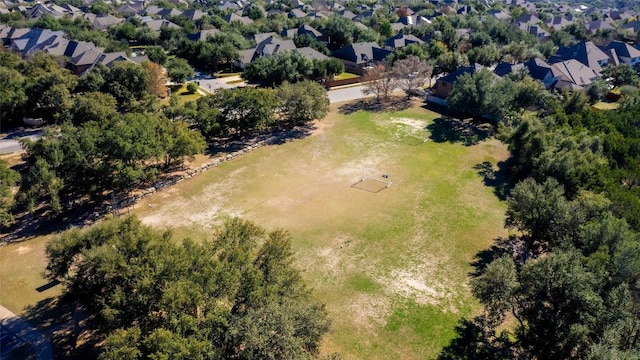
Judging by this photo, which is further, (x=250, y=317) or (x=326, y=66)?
(x=326, y=66)

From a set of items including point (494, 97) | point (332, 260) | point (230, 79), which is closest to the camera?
point (332, 260)

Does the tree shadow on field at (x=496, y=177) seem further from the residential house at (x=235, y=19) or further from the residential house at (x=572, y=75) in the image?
the residential house at (x=235, y=19)

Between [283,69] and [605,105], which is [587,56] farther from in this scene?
[283,69]

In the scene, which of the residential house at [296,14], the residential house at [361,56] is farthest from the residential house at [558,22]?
the residential house at [296,14]

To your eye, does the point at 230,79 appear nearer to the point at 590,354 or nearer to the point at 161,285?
the point at 161,285

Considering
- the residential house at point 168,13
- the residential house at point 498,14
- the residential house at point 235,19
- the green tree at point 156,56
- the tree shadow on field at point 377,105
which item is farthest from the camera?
the residential house at point 498,14

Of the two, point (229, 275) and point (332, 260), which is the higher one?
point (229, 275)

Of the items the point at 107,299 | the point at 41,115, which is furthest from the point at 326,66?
the point at 107,299
